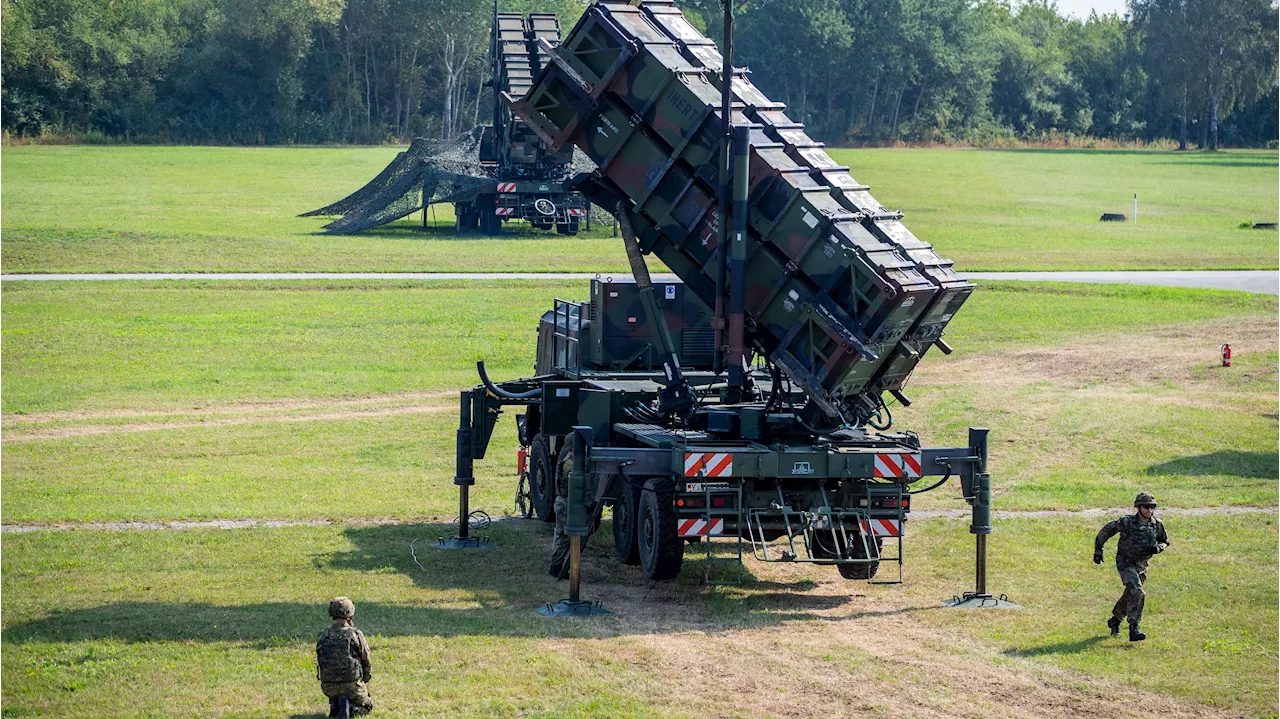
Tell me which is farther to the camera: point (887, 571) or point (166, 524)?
point (166, 524)

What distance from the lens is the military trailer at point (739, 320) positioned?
1625 cm

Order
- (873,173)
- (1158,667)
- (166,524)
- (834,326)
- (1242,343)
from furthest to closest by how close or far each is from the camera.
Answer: (873,173) < (1242,343) < (166,524) < (834,326) < (1158,667)

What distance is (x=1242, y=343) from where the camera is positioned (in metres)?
36.9

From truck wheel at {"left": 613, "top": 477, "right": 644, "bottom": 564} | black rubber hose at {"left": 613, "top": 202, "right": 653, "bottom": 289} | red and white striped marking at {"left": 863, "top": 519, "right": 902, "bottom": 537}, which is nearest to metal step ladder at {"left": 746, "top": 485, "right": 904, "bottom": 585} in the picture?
red and white striped marking at {"left": 863, "top": 519, "right": 902, "bottom": 537}

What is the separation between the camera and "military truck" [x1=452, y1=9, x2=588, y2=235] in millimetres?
56562

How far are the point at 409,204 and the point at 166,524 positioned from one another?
132 ft

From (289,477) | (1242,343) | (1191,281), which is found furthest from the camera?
(1191,281)

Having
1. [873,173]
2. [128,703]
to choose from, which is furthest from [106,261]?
[873,173]

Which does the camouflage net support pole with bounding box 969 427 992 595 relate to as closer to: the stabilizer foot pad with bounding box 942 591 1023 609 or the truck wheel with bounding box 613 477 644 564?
the stabilizer foot pad with bounding box 942 591 1023 609

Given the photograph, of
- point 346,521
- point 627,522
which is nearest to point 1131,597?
point 627,522

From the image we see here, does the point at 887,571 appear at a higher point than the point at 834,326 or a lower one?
lower

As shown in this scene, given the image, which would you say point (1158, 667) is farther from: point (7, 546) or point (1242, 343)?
point (1242, 343)

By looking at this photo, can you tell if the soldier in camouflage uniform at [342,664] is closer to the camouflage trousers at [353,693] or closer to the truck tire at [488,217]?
the camouflage trousers at [353,693]

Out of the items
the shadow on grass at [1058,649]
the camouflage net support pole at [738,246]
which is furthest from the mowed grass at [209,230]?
the shadow on grass at [1058,649]
